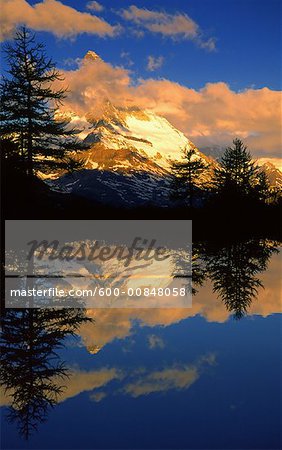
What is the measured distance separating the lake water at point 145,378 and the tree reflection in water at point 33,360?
0.5 inches

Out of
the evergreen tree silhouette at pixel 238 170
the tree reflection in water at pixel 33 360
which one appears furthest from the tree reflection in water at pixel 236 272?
the evergreen tree silhouette at pixel 238 170

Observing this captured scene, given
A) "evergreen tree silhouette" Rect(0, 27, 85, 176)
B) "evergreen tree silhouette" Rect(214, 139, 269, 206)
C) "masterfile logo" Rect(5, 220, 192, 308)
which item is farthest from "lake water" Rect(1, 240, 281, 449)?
"evergreen tree silhouette" Rect(214, 139, 269, 206)

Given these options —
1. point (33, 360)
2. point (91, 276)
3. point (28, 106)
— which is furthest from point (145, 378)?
point (28, 106)

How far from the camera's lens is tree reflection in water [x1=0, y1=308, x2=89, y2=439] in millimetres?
3857

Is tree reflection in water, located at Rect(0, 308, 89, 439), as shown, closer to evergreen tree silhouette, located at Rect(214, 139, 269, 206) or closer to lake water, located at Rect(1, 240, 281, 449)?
lake water, located at Rect(1, 240, 281, 449)

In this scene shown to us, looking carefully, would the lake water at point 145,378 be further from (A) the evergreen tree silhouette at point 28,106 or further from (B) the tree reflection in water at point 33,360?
(A) the evergreen tree silhouette at point 28,106

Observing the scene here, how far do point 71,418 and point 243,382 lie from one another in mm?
1559

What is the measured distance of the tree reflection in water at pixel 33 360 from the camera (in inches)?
152

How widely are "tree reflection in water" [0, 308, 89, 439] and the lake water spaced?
0.5 inches

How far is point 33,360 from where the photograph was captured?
200 inches

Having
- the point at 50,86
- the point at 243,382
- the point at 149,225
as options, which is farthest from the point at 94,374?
the point at 149,225

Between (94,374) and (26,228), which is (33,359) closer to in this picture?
(94,374)

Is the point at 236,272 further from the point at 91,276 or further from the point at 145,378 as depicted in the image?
the point at 145,378

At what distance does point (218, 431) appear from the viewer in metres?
3.34
